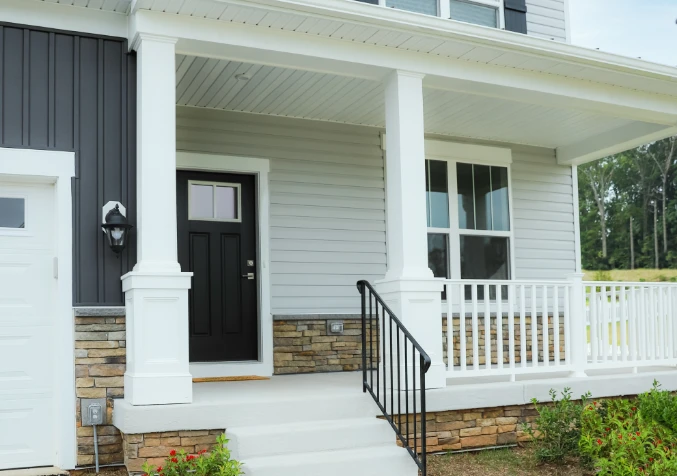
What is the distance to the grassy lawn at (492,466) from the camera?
498 centimetres

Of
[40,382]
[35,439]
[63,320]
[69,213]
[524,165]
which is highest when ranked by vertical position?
[524,165]

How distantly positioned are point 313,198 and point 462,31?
247cm

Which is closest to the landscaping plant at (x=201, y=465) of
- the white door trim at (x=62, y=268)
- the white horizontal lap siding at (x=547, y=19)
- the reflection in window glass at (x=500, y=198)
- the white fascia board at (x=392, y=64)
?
the white door trim at (x=62, y=268)

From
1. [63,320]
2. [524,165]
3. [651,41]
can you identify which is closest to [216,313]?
[63,320]

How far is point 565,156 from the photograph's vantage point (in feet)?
28.4

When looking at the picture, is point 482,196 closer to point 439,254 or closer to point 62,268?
point 439,254

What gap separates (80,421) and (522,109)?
4.96 meters

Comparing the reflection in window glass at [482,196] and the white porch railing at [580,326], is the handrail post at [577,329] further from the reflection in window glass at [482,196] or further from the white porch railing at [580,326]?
the reflection in window glass at [482,196]

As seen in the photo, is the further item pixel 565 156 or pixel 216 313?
pixel 565 156

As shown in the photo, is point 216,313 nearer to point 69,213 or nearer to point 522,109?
point 69,213

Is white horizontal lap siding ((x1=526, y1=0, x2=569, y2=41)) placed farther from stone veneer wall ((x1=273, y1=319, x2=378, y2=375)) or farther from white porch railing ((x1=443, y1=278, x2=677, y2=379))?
stone veneer wall ((x1=273, y1=319, x2=378, y2=375))

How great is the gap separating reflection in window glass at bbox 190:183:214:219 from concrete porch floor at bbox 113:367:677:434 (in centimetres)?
172

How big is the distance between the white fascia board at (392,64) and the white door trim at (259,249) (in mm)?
1647

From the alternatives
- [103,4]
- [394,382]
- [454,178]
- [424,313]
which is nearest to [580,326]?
[424,313]
